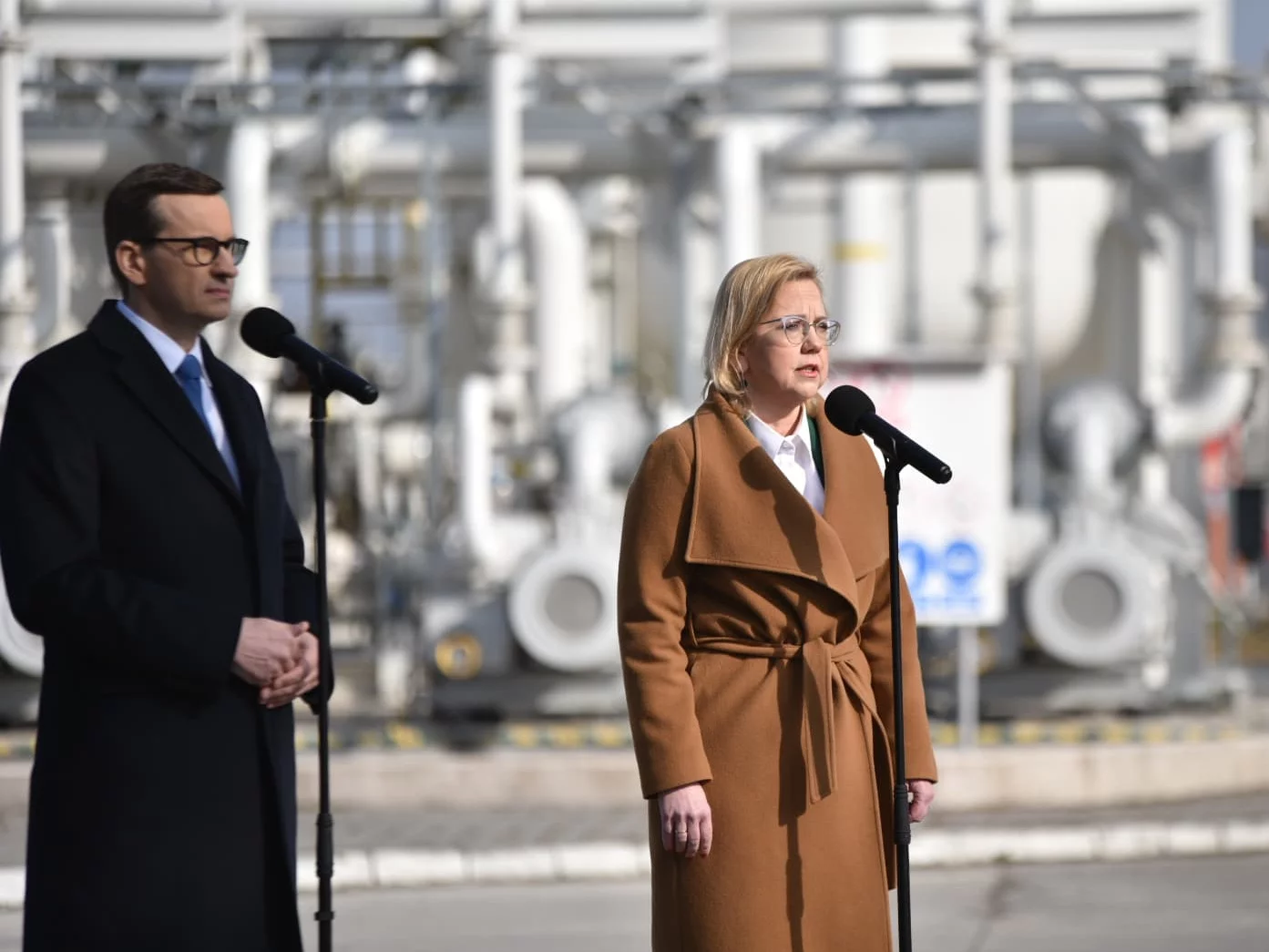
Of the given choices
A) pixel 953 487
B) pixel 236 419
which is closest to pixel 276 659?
pixel 236 419

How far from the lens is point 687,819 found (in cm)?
397

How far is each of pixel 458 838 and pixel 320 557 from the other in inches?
224

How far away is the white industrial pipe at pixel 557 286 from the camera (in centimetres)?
1694

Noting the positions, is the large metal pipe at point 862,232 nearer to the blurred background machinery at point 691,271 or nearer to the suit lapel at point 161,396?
the blurred background machinery at point 691,271

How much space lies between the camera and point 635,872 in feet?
28.0

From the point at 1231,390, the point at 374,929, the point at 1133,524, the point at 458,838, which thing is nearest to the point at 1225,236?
the point at 1231,390

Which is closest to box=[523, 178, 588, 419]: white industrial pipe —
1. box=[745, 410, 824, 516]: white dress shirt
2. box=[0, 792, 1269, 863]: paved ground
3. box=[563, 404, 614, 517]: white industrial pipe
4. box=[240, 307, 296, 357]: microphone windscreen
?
box=[563, 404, 614, 517]: white industrial pipe

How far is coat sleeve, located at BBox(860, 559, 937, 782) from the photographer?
13.8 feet

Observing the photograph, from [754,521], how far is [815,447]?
269 mm

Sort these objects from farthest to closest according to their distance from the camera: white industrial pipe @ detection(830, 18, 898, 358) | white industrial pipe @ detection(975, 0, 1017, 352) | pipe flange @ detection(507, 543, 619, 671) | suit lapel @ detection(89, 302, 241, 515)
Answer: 1. white industrial pipe @ detection(830, 18, 898, 358)
2. white industrial pipe @ detection(975, 0, 1017, 352)
3. pipe flange @ detection(507, 543, 619, 671)
4. suit lapel @ detection(89, 302, 241, 515)

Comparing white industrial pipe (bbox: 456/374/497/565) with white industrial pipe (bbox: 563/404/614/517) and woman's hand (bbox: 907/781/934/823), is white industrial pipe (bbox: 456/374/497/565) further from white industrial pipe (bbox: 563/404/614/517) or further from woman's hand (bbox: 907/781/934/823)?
woman's hand (bbox: 907/781/934/823)

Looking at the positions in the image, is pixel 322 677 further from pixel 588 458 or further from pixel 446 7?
pixel 446 7

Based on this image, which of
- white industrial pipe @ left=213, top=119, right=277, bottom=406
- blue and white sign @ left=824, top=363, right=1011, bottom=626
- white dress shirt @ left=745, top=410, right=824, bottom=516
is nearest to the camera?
white dress shirt @ left=745, top=410, right=824, bottom=516

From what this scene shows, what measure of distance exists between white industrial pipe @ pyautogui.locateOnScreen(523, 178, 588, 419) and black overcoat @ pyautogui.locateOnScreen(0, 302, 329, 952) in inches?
499
